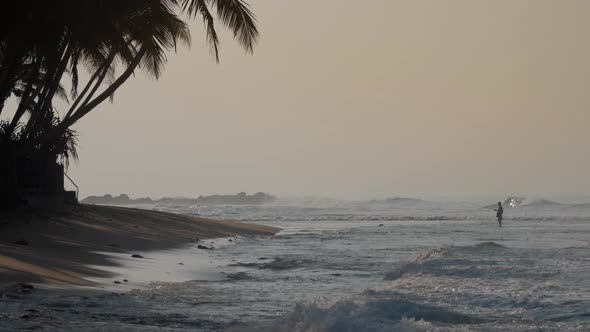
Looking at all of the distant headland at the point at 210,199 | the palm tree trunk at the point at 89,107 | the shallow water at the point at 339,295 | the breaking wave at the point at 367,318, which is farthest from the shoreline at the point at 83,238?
the distant headland at the point at 210,199

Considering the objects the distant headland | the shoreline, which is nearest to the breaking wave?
the shoreline

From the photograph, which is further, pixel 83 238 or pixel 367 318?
pixel 83 238

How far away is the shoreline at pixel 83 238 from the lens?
1172 centimetres

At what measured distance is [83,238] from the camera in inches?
723

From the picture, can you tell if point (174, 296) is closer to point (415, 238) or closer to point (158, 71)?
point (158, 71)

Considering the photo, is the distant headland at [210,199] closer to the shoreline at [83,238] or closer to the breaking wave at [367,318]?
the shoreline at [83,238]

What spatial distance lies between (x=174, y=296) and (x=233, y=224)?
22.1m

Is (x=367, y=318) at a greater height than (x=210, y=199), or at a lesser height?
lesser

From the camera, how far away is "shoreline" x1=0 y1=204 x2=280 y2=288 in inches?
461

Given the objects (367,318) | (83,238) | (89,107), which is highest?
(89,107)

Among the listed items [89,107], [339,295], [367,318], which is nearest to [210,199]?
[89,107]

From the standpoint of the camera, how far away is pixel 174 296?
36.0 feet

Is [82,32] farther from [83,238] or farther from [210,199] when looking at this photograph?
[210,199]

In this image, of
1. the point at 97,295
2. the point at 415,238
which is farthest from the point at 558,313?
the point at 415,238
